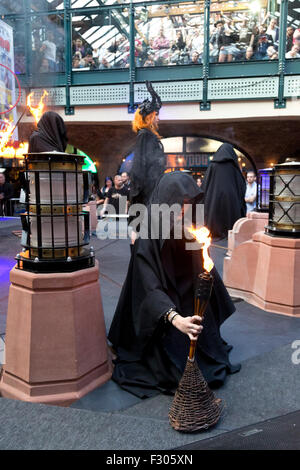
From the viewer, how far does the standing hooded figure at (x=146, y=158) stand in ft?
13.8

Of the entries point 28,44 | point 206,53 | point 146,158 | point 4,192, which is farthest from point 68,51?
point 146,158

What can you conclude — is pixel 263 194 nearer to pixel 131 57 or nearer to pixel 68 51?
pixel 131 57

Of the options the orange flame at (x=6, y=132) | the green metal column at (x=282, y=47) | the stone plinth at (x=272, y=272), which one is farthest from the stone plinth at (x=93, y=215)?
the green metal column at (x=282, y=47)

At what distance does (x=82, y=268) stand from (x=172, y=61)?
43.6ft

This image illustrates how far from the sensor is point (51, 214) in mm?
2340

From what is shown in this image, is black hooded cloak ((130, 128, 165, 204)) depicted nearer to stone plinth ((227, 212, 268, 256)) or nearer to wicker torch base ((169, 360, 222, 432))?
stone plinth ((227, 212, 268, 256))

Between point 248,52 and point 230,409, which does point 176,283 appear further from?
point 248,52

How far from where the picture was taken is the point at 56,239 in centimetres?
238

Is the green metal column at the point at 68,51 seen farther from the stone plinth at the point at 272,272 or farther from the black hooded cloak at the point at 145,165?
the stone plinth at the point at 272,272

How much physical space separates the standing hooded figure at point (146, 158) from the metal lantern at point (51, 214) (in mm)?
1781

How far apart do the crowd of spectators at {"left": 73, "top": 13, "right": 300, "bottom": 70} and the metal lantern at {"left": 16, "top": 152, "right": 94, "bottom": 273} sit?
12885mm

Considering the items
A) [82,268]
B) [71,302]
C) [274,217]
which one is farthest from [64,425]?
[274,217]

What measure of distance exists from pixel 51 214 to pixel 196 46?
13.4 m

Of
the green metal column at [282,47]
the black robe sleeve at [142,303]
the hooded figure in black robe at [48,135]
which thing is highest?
the green metal column at [282,47]
